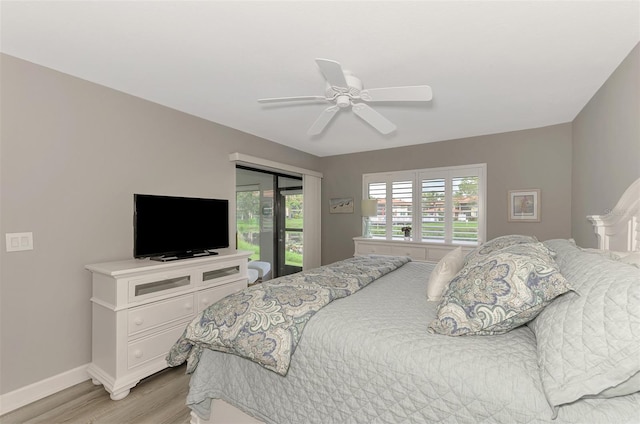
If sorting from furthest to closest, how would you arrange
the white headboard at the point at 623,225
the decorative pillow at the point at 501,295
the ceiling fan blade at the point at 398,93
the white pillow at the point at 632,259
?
the ceiling fan blade at the point at 398,93, the white headboard at the point at 623,225, the white pillow at the point at 632,259, the decorative pillow at the point at 501,295

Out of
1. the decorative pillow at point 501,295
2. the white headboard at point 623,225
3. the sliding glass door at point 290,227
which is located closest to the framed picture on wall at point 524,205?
the white headboard at point 623,225

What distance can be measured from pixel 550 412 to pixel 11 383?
302 centimetres

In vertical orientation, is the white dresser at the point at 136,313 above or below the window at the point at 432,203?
below

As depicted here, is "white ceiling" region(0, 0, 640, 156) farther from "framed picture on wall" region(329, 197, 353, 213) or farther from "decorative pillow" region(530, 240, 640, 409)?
"framed picture on wall" region(329, 197, 353, 213)

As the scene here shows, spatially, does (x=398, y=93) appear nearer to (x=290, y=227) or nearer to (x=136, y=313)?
(x=136, y=313)

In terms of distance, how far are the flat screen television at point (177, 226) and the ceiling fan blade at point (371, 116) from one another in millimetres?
1667

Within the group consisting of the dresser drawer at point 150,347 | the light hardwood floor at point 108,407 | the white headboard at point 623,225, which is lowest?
the light hardwood floor at point 108,407

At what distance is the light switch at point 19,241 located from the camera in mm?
1987

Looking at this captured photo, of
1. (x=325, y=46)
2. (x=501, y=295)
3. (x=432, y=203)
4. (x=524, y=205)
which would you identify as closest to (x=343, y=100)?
(x=325, y=46)

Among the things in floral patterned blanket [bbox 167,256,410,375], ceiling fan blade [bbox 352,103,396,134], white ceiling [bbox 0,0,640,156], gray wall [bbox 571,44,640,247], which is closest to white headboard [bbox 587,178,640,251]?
gray wall [bbox 571,44,640,247]

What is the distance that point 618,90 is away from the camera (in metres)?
2.11

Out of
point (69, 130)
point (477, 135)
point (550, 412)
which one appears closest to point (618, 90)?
point (477, 135)

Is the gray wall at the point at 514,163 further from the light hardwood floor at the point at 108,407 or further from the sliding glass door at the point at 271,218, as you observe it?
the light hardwood floor at the point at 108,407

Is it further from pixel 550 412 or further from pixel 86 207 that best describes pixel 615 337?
pixel 86 207
